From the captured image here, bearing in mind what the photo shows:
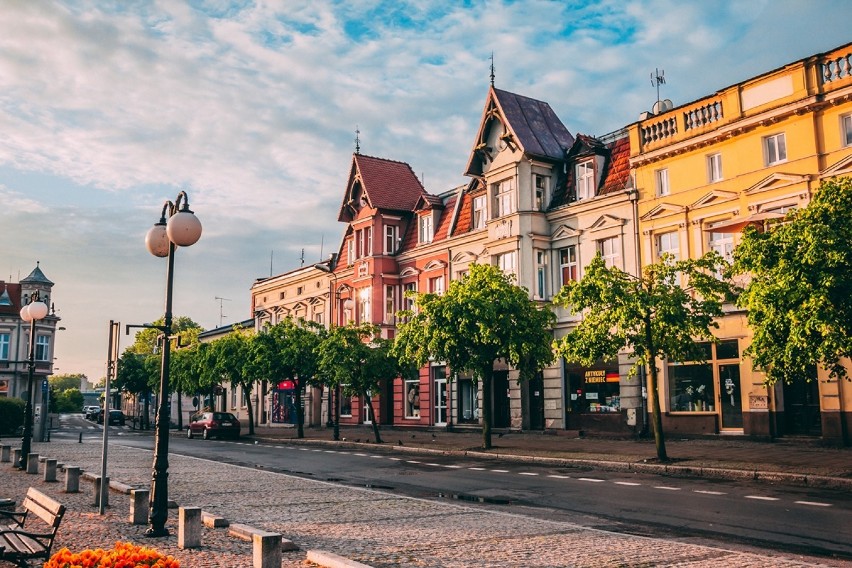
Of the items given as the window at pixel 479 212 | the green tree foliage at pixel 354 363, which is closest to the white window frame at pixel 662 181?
the window at pixel 479 212

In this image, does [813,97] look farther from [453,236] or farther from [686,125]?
[453,236]

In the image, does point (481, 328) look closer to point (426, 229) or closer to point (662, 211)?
point (662, 211)

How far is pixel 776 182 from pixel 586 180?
908cm

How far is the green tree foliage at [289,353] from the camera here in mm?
37287

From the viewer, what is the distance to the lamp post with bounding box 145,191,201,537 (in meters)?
10.2

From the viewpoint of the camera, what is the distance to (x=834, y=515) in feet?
39.2

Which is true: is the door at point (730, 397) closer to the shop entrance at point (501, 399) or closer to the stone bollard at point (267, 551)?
the shop entrance at point (501, 399)

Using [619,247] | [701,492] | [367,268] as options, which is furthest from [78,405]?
[701,492]

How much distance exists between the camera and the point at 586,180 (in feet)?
104

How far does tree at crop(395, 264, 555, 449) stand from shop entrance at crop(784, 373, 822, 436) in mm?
7712

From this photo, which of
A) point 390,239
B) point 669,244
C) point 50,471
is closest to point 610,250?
point 669,244

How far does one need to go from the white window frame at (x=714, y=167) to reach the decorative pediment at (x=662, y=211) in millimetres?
1376

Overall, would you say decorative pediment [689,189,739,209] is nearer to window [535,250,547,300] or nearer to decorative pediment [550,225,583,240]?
decorative pediment [550,225,583,240]

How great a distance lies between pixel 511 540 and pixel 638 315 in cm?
1134
